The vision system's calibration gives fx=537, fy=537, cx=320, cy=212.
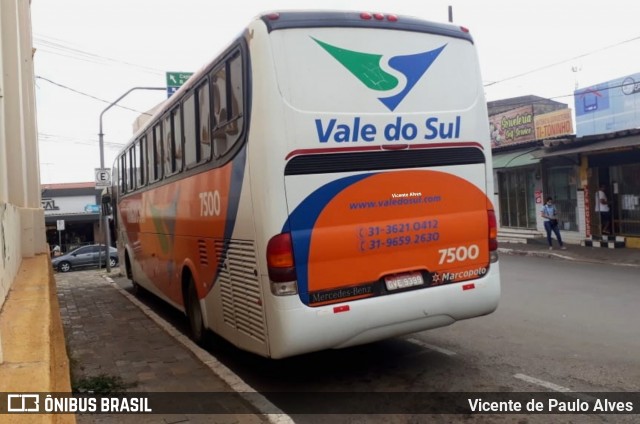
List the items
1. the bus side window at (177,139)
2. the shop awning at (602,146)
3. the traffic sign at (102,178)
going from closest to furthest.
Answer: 1. the bus side window at (177,139)
2. the shop awning at (602,146)
3. the traffic sign at (102,178)

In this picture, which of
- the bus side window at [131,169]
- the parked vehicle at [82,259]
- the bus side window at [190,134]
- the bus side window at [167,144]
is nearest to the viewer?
the bus side window at [190,134]

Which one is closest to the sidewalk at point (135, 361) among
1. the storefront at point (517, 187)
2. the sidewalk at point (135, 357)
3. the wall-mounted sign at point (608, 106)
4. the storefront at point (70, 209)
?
the sidewalk at point (135, 357)

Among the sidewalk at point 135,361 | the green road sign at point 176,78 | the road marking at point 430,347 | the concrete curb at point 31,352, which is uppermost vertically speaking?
the green road sign at point 176,78

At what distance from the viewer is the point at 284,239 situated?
445 centimetres

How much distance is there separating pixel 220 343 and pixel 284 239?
3.25 meters

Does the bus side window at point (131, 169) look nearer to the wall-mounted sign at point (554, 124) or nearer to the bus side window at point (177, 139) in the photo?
the bus side window at point (177, 139)

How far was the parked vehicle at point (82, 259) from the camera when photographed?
87.4 feet

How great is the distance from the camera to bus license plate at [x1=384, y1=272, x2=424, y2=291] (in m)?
4.89

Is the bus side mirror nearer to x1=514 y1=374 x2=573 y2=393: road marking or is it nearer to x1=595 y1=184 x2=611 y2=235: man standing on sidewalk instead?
x1=514 y1=374 x2=573 y2=393: road marking

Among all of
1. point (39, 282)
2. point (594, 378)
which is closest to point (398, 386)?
point (594, 378)

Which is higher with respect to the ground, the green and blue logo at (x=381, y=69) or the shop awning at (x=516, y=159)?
the shop awning at (x=516, y=159)

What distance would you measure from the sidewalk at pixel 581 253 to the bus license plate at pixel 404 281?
1030 centimetres

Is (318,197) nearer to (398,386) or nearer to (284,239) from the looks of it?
(284,239)

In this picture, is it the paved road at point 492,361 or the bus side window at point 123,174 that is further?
the bus side window at point 123,174
